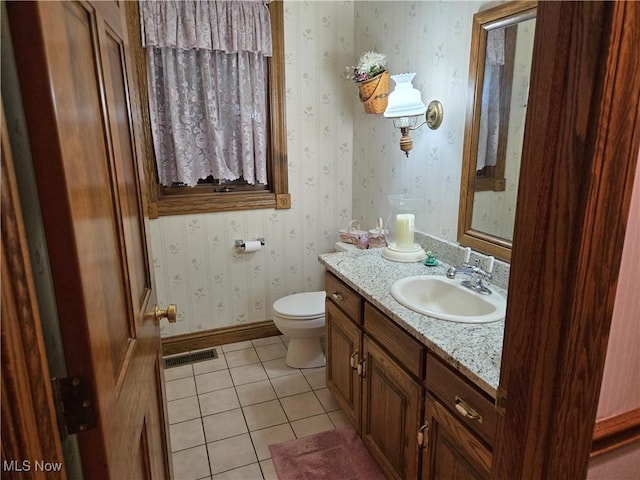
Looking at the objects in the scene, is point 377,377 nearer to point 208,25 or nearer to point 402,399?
point 402,399

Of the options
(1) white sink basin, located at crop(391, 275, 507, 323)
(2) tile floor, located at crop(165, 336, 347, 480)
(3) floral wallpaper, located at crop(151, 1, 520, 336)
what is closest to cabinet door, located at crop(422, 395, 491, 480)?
(1) white sink basin, located at crop(391, 275, 507, 323)

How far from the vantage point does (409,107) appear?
2135mm

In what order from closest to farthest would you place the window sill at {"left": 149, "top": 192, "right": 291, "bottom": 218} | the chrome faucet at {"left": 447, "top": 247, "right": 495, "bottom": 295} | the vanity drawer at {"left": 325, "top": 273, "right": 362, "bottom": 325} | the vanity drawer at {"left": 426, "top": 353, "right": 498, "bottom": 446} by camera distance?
the vanity drawer at {"left": 426, "top": 353, "right": 498, "bottom": 446} < the chrome faucet at {"left": 447, "top": 247, "right": 495, "bottom": 295} < the vanity drawer at {"left": 325, "top": 273, "right": 362, "bottom": 325} < the window sill at {"left": 149, "top": 192, "right": 291, "bottom": 218}

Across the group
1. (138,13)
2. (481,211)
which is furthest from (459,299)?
(138,13)

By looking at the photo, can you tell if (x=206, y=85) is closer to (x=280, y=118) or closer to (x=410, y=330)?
(x=280, y=118)

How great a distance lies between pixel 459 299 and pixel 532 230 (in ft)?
3.80

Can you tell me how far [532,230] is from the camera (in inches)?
26.3

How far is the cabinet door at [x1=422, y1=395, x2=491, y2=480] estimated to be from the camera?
116cm

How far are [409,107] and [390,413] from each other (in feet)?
4.70

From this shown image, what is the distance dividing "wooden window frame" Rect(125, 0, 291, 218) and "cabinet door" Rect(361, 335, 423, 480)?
1.47 m

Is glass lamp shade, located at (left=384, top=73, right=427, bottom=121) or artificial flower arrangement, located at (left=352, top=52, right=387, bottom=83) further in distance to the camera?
artificial flower arrangement, located at (left=352, top=52, right=387, bottom=83)

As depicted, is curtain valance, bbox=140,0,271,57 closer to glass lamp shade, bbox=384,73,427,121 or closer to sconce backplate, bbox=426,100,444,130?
glass lamp shade, bbox=384,73,427,121

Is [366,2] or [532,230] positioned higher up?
[366,2]

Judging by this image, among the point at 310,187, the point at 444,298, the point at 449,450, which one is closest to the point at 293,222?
the point at 310,187
